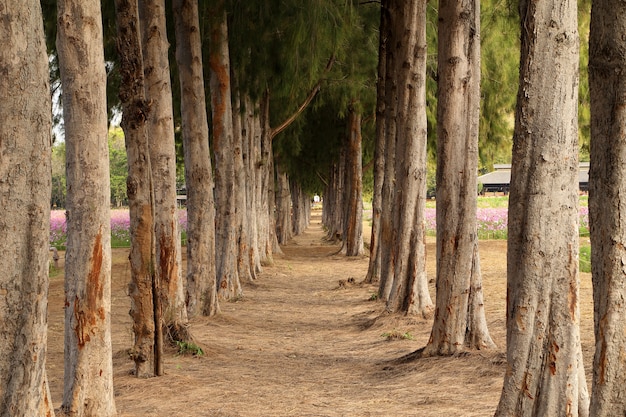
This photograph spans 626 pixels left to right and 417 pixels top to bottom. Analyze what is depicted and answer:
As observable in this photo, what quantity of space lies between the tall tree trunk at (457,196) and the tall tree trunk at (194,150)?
390 centimetres

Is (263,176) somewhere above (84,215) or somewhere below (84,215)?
above

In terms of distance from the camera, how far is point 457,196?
8.12 meters

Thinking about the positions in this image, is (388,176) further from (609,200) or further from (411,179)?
(609,200)

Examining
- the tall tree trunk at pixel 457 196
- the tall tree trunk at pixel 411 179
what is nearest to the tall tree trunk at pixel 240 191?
the tall tree trunk at pixel 411 179

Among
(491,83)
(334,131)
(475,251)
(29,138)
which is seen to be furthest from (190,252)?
(334,131)

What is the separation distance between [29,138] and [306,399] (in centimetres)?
419

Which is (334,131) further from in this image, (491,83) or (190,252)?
(190,252)

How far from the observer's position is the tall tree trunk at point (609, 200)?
3.80 meters

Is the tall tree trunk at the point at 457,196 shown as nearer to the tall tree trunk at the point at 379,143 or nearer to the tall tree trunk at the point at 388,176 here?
the tall tree trunk at the point at 388,176

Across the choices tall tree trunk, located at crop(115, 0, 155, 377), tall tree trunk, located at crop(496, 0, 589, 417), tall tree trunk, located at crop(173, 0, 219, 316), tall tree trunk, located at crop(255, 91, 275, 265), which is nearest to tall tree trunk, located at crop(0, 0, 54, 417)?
tall tree trunk, located at crop(496, 0, 589, 417)

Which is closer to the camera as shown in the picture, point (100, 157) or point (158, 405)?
point (100, 157)

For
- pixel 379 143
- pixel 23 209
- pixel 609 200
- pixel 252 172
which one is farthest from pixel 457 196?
pixel 252 172

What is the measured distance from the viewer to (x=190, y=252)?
11148mm

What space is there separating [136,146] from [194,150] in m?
4.33
